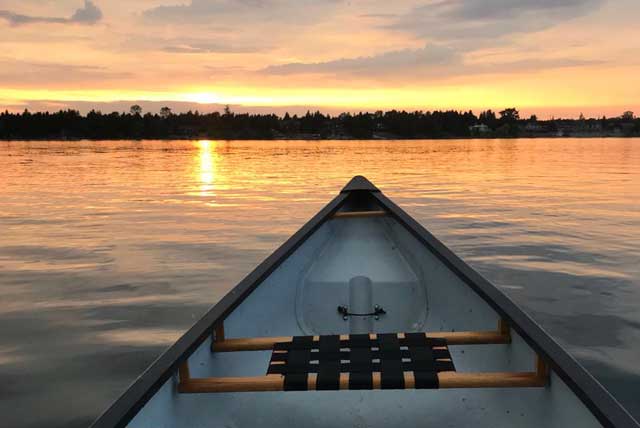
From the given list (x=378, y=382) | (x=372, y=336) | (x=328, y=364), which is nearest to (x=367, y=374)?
(x=378, y=382)

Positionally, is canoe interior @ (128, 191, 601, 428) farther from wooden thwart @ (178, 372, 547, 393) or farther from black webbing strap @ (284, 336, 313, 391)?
black webbing strap @ (284, 336, 313, 391)

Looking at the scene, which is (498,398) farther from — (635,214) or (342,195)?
(635,214)

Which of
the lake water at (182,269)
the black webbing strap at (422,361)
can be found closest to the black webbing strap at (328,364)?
the black webbing strap at (422,361)

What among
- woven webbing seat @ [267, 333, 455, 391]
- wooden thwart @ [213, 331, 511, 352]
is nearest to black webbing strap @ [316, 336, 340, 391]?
woven webbing seat @ [267, 333, 455, 391]

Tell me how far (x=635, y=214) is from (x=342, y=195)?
12663 millimetres

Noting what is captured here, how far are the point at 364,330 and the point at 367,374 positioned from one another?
2413 millimetres

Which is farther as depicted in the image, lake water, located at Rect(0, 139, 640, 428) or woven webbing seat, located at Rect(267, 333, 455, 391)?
lake water, located at Rect(0, 139, 640, 428)

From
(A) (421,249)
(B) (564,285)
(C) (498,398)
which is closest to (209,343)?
(C) (498,398)

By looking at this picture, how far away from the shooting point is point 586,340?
20.7 feet

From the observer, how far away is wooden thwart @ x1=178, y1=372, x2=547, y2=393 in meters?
2.99

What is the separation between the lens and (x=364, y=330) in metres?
5.41

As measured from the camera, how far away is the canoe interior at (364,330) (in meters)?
3.17

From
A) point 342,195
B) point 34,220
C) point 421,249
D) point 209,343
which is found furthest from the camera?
point 34,220

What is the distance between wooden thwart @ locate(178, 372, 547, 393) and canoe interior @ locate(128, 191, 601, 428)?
0.12 metres
